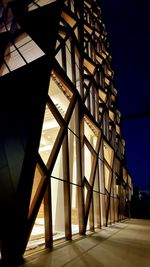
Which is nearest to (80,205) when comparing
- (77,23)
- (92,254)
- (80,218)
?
(80,218)

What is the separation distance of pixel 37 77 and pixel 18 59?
13.5 ft

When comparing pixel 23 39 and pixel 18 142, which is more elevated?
pixel 23 39

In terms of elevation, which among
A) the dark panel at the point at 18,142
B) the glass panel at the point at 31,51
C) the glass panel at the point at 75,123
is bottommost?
the dark panel at the point at 18,142

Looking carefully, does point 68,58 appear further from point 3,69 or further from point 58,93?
point 3,69

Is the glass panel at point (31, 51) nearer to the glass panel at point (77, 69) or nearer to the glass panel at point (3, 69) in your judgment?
the glass panel at point (3, 69)

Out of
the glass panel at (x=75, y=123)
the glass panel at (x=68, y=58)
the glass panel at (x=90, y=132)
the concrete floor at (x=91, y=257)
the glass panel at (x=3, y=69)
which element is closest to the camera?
the concrete floor at (x=91, y=257)

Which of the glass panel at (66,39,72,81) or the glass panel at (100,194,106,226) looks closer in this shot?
the glass panel at (66,39,72,81)

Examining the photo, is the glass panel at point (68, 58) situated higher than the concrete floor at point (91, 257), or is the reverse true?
the glass panel at point (68, 58)

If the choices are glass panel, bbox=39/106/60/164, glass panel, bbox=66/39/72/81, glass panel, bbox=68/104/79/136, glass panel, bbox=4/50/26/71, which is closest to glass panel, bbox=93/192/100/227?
glass panel, bbox=68/104/79/136

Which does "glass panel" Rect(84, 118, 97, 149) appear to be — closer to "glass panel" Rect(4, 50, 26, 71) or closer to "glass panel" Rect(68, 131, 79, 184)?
"glass panel" Rect(68, 131, 79, 184)

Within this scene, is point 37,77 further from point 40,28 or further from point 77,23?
point 77,23

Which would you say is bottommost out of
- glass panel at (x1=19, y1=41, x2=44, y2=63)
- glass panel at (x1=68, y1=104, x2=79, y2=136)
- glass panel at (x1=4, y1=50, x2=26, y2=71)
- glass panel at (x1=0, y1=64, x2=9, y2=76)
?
glass panel at (x1=68, y1=104, x2=79, y2=136)

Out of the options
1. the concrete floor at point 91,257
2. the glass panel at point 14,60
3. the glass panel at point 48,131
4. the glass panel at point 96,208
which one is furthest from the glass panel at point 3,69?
the glass panel at point 96,208

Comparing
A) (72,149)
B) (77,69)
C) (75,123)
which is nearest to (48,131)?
(75,123)
